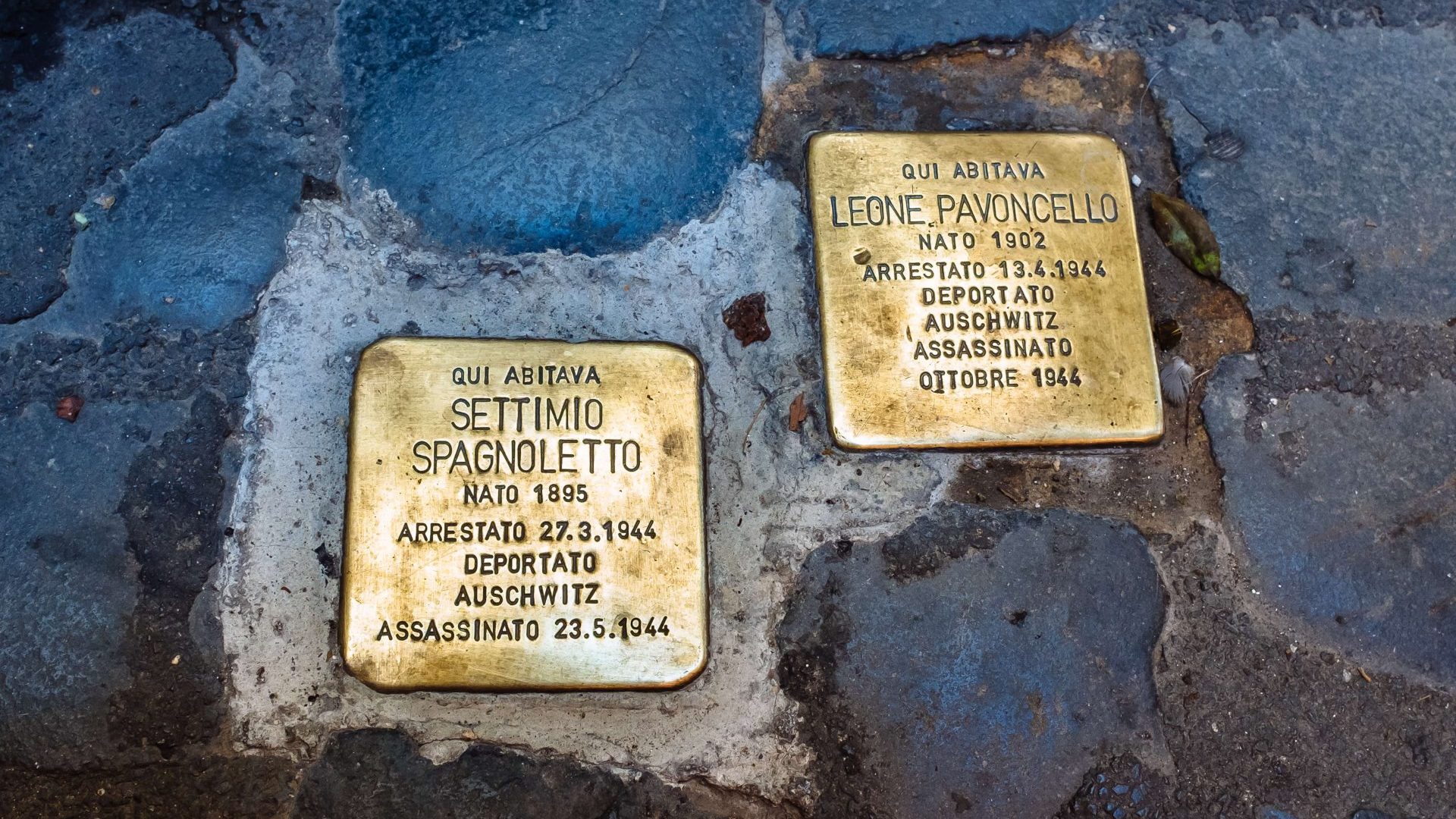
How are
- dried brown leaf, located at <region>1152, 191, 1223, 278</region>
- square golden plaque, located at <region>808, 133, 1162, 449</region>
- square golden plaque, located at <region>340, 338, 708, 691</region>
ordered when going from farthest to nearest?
dried brown leaf, located at <region>1152, 191, 1223, 278</region> < square golden plaque, located at <region>808, 133, 1162, 449</region> < square golden plaque, located at <region>340, 338, 708, 691</region>

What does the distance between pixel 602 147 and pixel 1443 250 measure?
5.20 ft

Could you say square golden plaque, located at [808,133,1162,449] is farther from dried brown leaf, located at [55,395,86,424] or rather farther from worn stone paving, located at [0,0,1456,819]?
dried brown leaf, located at [55,395,86,424]

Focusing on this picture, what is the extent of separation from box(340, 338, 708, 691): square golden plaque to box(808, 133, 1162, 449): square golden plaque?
34 cm

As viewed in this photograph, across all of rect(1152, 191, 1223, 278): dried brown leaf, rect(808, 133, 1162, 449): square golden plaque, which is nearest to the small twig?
rect(808, 133, 1162, 449): square golden plaque

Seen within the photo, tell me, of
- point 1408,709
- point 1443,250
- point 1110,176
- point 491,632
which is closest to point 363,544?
point 491,632

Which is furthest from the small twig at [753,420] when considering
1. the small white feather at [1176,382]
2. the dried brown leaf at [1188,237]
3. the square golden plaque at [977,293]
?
the dried brown leaf at [1188,237]

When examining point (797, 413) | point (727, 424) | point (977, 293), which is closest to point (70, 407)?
point (727, 424)

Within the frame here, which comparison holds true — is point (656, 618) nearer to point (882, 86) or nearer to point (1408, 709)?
point (882, 86)

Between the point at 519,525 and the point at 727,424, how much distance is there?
39 cm

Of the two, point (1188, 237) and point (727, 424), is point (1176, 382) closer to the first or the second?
point (1188, 237)

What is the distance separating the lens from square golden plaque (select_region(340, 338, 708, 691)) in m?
1.36

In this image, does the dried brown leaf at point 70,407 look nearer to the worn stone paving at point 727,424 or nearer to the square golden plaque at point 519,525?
the worn stone paving at point 727,424

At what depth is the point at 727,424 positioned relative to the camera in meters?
1.54

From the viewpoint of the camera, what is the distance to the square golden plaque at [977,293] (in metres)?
1.50
